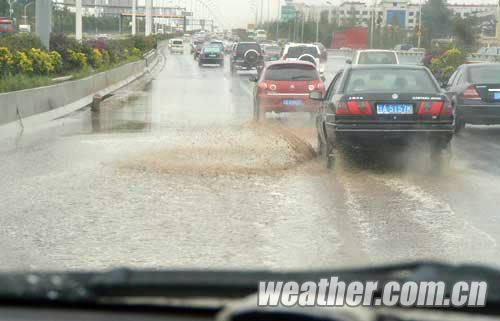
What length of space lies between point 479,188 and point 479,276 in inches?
342

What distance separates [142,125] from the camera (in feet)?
66.1

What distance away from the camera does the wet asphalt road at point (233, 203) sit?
7348mm

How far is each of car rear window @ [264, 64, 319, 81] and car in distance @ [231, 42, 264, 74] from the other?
98.4ft

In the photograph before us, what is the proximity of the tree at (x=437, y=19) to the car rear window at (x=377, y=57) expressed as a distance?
5186 centimetres

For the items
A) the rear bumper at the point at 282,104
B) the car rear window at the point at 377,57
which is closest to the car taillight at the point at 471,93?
the rear bumper at the point at 282,104

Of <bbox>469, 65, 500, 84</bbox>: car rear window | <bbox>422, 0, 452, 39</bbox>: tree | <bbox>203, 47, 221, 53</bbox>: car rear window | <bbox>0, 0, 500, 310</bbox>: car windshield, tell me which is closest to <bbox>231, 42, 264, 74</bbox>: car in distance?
<bbox>203, 47, 221, 53</bbox>: car rear window

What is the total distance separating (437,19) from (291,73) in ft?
224

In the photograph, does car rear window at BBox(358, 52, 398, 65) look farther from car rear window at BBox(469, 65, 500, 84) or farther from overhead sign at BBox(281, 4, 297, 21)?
overhead sign at BBox(281, 4, 297, 21)

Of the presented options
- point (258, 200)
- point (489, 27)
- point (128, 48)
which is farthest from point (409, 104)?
point (489, 27)

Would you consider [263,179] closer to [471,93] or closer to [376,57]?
[471,93]

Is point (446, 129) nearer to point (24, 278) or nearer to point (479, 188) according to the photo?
point (479, 188)

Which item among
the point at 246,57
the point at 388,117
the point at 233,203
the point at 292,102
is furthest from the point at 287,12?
the point at 233,203

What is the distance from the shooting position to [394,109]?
12336mm

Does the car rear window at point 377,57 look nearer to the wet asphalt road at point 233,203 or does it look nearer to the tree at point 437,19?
the wet asphalt road at point 233,203
